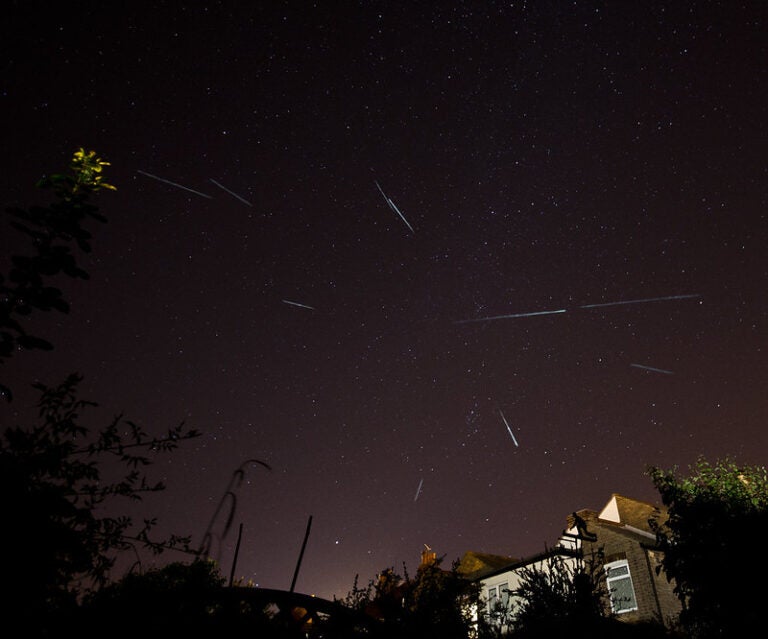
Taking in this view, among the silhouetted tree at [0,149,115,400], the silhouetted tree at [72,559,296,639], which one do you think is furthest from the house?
the silhouetted tree at [0,149,115,400]

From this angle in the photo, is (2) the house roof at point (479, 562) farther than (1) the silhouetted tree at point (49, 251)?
Yes

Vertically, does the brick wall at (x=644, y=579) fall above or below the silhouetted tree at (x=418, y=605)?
above

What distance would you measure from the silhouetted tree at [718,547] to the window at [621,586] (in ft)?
21.2

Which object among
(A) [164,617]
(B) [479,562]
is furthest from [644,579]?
(A) [164,617]

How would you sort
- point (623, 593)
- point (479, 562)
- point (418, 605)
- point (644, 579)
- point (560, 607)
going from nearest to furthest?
point (418, 605) < point (560, 607) < point (644, 579) < point (623, 593) < point (479, 562)

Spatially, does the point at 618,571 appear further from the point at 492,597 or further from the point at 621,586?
the point at 492,597

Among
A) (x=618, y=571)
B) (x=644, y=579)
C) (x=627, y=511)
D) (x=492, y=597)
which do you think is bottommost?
(x=492, y=597)

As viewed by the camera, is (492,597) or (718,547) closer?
(718,547)

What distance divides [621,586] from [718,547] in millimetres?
10115

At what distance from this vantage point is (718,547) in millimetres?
16141

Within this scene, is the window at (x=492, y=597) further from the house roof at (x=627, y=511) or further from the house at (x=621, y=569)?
the house roof at (x=627, y=511)

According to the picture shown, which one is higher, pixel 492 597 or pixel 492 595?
pixel 492 595

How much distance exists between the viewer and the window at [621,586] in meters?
23.3

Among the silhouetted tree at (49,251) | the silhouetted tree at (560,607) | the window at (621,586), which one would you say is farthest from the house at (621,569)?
the silhouetted tree at (49,251)
